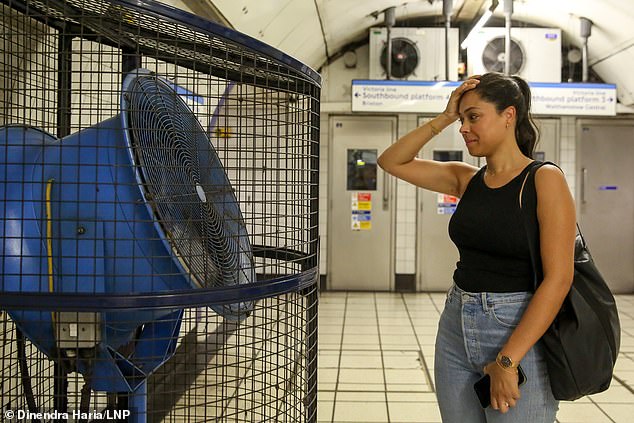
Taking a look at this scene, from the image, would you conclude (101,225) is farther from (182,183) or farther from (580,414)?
(580,414)

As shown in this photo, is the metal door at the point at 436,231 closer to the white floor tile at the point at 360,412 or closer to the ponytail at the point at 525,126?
the white floor tile at the point at 360,412

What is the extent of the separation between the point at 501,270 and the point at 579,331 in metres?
0.22

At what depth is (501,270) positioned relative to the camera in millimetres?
1658

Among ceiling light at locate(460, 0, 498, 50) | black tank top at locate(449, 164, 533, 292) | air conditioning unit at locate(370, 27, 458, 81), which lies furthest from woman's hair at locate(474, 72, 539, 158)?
air conditioning unit at locate(370, 27, 458, 81)

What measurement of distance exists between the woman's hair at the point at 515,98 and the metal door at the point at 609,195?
280 inches

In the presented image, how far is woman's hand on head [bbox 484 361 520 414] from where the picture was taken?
1.57 m

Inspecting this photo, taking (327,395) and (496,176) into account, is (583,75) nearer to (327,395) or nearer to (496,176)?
(327,395)

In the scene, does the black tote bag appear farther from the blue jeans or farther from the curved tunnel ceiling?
the curved tunnel ceiling

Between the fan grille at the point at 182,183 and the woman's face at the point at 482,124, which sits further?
the woman's face at the point at 482,124

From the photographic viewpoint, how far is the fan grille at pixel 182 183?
1.41m

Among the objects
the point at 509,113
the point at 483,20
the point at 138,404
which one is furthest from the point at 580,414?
the point at 483,20

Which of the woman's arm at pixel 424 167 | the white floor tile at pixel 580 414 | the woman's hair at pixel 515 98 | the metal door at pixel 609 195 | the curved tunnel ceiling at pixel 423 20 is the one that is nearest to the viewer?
the woman's hair at pixel 515 98

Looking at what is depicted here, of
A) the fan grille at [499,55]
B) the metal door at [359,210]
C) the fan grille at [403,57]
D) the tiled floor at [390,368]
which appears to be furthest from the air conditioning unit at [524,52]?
the tiled floor at [390,368]

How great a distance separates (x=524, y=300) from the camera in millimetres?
1630
